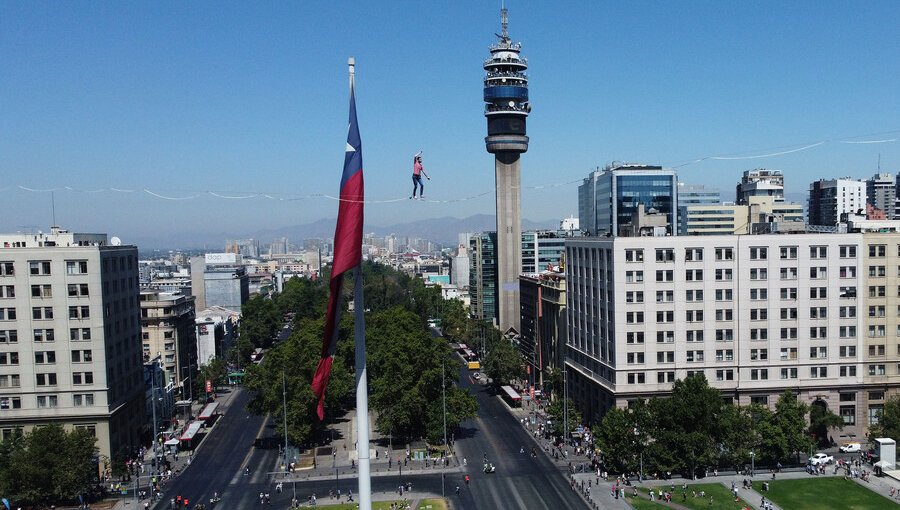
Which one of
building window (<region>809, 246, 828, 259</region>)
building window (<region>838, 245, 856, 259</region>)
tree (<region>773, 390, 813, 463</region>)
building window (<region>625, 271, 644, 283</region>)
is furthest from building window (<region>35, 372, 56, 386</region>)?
building window (<region>838, 245, 856, 259</region>)

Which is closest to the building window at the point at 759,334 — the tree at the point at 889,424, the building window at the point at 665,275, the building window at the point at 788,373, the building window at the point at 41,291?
the building window at the point at 788,373

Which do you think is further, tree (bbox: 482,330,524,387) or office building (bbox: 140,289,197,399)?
tree (bbox: 482,330,524,387)

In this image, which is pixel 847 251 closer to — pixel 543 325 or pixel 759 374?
pixel 759 374

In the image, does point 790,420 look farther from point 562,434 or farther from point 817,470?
point 562,434

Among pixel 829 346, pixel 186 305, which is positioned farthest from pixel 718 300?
pixel 186 305

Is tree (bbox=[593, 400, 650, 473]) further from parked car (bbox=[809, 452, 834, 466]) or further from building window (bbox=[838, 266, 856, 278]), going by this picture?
building window (bbox=[838, 266, 856, 278])

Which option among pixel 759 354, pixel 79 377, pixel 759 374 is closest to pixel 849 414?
pixel 759 374

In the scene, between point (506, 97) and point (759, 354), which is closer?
point (759, 354)
